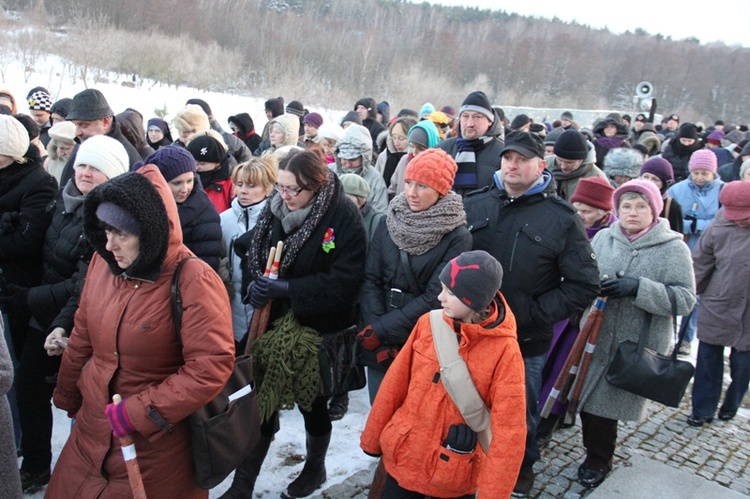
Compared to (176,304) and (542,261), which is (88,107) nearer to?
(176,304)


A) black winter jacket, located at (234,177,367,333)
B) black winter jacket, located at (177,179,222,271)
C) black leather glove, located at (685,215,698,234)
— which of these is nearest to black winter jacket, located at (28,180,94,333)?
black winter jacket, located at (177,179,222,271)

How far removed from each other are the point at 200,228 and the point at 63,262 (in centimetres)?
76

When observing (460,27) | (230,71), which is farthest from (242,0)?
(460,27)

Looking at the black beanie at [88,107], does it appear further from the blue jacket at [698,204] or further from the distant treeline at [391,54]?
the distant treeline at [391,54]

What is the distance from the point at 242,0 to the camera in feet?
156

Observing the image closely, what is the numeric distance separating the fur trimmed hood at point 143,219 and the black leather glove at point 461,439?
4.58 ft

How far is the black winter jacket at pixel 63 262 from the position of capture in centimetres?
320

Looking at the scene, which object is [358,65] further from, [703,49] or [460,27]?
[703,49]

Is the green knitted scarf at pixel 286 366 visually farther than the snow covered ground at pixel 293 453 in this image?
No

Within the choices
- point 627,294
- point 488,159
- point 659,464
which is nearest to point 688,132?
point 488,159

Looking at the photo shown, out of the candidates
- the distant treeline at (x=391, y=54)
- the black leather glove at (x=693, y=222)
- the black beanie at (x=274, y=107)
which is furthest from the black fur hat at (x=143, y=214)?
the distant treeline at (x=391, y=54)

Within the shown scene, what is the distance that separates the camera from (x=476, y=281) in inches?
97.0

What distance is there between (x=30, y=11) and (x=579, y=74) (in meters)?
52.1

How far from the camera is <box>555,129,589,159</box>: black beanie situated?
16.2 ft
